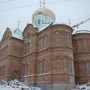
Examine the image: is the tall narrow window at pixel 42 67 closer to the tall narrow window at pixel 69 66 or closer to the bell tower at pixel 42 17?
the tall narrow window at pixel 69 66

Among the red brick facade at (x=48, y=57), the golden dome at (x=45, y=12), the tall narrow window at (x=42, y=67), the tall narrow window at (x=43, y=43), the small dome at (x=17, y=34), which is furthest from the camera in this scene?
the golden dome at (x=45, y=12)

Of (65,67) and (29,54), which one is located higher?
(29,54)

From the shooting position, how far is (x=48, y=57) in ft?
83.2

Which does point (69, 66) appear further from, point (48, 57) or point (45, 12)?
point (45, 12)

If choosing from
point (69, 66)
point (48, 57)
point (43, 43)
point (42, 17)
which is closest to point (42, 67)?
point (48, 57)

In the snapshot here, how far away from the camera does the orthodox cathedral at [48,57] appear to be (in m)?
24.3

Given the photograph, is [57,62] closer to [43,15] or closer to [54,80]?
[54,80]

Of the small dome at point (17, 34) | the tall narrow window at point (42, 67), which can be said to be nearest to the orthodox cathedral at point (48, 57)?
the tall narrow window at point (42, 67)

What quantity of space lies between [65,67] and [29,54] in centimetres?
723

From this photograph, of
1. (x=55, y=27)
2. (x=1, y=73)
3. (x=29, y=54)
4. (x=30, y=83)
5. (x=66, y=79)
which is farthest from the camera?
(x=1, y=73)

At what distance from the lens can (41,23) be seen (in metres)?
36.6

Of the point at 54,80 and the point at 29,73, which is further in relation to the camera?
the point at 29,73

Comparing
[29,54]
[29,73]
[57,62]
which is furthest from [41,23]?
[57,62]

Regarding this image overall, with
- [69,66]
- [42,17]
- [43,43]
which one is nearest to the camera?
[69,66]
